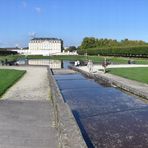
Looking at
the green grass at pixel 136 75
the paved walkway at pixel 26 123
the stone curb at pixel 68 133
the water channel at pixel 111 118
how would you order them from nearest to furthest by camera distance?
the stone curb at pixel 68 133
the paved walkway at pixel 26 123
the water channel at pixel 111 118
the green grass at pixel 136 75

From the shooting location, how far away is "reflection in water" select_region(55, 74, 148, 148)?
834cm

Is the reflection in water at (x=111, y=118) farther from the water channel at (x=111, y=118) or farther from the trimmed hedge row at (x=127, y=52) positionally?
the trimmed hedge row at (x=127, y=52)

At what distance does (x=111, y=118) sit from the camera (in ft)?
35.7

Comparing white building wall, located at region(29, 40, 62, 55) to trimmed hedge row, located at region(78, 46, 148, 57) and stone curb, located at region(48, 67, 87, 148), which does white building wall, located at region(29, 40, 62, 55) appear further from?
stone curb, located at region(48, 67, 87, 148)

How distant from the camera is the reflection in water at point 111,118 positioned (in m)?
8.34

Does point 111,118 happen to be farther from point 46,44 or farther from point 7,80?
point 46,44

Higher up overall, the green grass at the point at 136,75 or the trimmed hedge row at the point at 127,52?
the trimmed hedge row at the point at 127,52

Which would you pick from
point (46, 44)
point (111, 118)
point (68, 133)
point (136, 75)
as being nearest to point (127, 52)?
point (136, 75)

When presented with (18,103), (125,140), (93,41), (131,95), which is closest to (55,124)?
(125,140)

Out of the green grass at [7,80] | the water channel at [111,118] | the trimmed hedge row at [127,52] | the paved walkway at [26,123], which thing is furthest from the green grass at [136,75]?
the trimmed hedge row at [127,52]

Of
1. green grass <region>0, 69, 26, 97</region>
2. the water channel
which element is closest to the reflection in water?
the water channel

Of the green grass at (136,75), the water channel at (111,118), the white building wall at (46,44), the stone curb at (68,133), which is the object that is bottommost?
the water channel at (111,118)

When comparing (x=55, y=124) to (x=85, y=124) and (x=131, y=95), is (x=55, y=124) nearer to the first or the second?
(x=85, y=124)

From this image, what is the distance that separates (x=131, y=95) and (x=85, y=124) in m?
6.62
